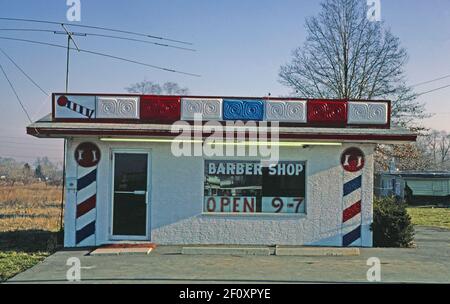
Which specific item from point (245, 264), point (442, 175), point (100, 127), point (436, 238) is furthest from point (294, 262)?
point (442, 175)

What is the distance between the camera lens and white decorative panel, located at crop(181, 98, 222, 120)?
12914 mm

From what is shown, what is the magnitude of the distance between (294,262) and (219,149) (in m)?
3.47

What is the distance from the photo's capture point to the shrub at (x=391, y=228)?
13094 millimetres

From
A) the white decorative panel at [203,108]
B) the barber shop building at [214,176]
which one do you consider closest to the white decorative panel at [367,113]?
the barber shop building at [214,176]

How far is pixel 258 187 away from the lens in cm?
1316

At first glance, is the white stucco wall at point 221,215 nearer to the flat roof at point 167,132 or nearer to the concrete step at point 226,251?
the flat roof at point 167,132

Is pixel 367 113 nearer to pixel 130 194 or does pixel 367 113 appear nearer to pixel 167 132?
pixel 167 132

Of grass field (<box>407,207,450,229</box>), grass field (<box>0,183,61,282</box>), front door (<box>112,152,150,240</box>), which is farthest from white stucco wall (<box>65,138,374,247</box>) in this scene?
grass field (<box>407,207,450,229</box>)

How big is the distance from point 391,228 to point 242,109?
4.59m

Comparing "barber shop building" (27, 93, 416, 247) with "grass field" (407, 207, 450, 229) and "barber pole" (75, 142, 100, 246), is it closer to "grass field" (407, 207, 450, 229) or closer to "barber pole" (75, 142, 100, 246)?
"barber pole" (75, 142, 100, 246)

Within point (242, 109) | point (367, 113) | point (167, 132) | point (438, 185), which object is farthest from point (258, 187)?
point (438, 185)

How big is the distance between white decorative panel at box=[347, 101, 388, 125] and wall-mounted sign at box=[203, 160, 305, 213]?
5.48 feet

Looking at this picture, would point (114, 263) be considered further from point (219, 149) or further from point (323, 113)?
point (323, 113)
